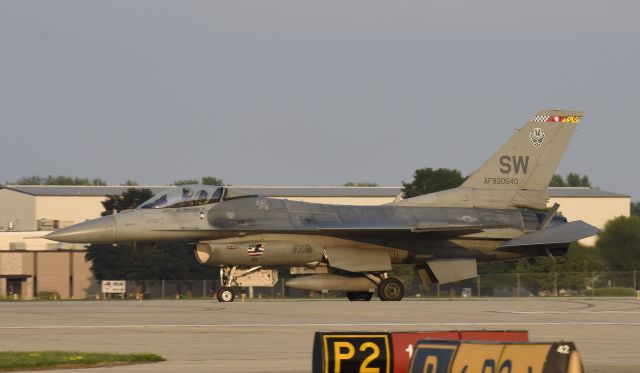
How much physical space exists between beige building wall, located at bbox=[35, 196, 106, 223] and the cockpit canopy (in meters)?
48.5

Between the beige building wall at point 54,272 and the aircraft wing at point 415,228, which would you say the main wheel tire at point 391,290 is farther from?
the beige building wall at point 54,272

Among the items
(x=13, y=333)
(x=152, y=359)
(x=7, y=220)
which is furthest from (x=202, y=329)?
(x=7, y=220)

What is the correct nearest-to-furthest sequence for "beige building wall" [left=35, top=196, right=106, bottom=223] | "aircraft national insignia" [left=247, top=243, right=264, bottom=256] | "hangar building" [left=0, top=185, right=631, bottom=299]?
"aircraft national insignia" [left=247, top=243, right=264, bottom=256] → "hangar building" [left=0, top=185, right=631, bottom=299] → "beige building wall" [left=35, top=196, right=106, bottom=223]

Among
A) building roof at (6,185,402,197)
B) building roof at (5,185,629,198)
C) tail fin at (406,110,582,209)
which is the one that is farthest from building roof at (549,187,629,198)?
tail fin at (406,110,582,209)

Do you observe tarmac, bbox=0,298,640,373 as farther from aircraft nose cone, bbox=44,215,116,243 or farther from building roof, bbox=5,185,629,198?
building roof, bbox=5,185,629,198

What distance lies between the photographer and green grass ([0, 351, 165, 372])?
13.4 m

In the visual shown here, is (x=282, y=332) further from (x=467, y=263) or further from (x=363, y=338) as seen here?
(x=467, y=263)

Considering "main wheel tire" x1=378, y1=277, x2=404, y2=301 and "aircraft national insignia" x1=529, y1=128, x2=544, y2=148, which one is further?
"aircraft national insignia" x1=529, y1=128, x2=544, y2=148

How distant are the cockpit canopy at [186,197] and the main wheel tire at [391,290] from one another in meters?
4.86

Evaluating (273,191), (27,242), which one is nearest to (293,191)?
(273,191)

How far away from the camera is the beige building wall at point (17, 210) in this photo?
7556 cm

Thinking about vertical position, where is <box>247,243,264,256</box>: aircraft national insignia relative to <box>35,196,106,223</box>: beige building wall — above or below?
below

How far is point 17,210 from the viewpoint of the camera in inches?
3041

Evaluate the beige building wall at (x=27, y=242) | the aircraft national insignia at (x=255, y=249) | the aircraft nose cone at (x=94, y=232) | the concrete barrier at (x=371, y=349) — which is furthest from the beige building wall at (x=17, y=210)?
the concrete barrier at (x=371, y=349)
